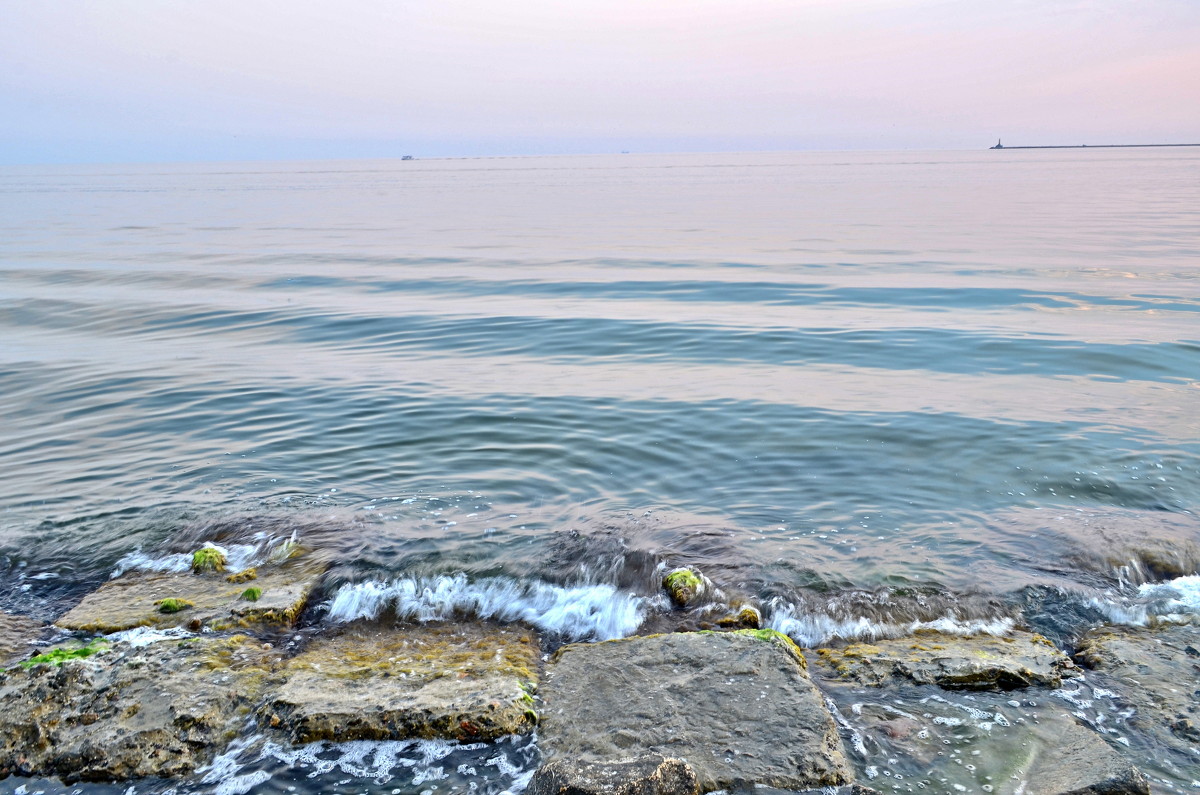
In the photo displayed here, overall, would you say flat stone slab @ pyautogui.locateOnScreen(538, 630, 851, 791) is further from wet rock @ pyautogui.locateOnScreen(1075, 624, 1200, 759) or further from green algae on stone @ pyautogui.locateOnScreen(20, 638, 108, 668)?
green algae on stone @ pyautogui.locateOnScreen(20, 638, 108, 668)

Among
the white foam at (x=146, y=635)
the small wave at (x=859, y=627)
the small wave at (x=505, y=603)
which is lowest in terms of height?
the small wave at (x=505, y=603)

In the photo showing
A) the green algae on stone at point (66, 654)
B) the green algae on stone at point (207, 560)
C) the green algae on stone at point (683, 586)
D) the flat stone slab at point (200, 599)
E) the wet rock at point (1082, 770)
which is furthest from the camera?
the green algae on stone at point (207, 560)

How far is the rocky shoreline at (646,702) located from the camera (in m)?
4.07

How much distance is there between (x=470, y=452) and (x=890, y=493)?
4.70m

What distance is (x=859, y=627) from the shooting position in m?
5.81

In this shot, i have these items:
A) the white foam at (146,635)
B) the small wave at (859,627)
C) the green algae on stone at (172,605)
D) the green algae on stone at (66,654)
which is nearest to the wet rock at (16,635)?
the green algae on stone at (66,654)

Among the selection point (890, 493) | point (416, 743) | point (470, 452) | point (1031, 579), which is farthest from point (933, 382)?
point (416, 743)

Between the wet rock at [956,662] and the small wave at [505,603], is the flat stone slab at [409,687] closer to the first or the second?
the small wave at [505,603]

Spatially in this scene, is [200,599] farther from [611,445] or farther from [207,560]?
[611,445]

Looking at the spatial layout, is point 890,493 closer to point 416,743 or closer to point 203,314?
point 416,743

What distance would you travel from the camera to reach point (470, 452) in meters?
9.66

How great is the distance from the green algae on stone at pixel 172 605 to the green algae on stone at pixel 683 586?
352cm

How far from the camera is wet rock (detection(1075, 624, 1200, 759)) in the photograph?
14.4ft

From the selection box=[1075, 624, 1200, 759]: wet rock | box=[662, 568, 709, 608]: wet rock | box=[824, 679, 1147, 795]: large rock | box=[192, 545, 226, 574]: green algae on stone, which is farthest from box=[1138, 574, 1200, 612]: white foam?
box=[192, 545, 226, 574]: green algae on stone
